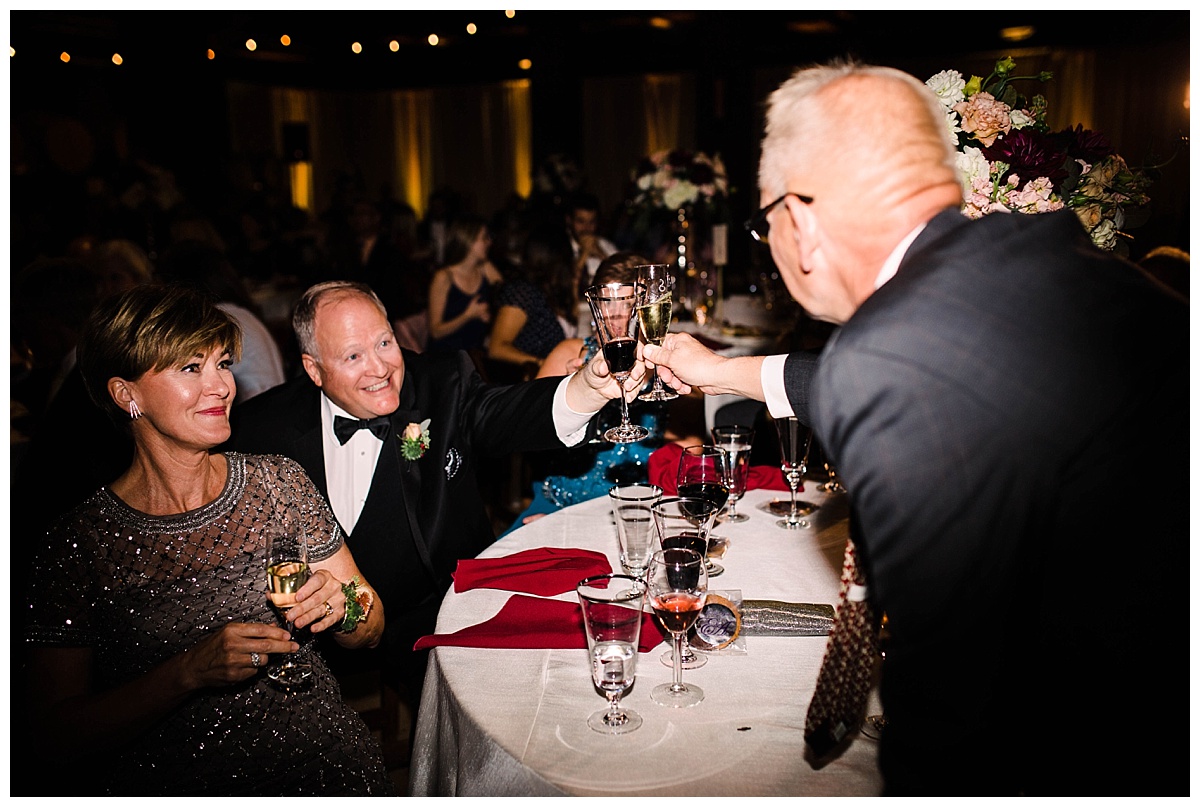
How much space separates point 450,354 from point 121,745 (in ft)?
4.70

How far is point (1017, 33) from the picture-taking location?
10.6 metres

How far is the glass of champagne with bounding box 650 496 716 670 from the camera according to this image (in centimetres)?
164

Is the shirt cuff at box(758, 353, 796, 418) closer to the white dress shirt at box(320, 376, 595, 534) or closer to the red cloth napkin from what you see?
the red cloth napkin

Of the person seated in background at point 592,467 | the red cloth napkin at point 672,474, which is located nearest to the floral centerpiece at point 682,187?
the person seated in background at point 592,467

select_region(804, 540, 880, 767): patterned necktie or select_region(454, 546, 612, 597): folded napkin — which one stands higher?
select_region(804, 540, 880, 767): patterned necktie

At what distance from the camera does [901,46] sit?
11.0m

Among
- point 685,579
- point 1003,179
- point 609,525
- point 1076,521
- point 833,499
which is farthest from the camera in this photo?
point 833,499

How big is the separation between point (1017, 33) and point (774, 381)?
1068cm

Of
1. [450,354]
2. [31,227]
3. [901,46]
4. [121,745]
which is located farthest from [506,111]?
[121,745]

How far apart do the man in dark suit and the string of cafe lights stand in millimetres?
10423

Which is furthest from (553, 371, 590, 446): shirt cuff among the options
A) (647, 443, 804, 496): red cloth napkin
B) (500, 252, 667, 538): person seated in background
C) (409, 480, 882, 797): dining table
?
(409, 480, 882, 797): dining table

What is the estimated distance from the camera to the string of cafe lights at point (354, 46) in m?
11.9

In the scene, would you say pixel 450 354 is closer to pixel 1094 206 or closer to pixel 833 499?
pixel 833 499

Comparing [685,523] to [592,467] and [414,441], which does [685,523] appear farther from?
[592,467]
